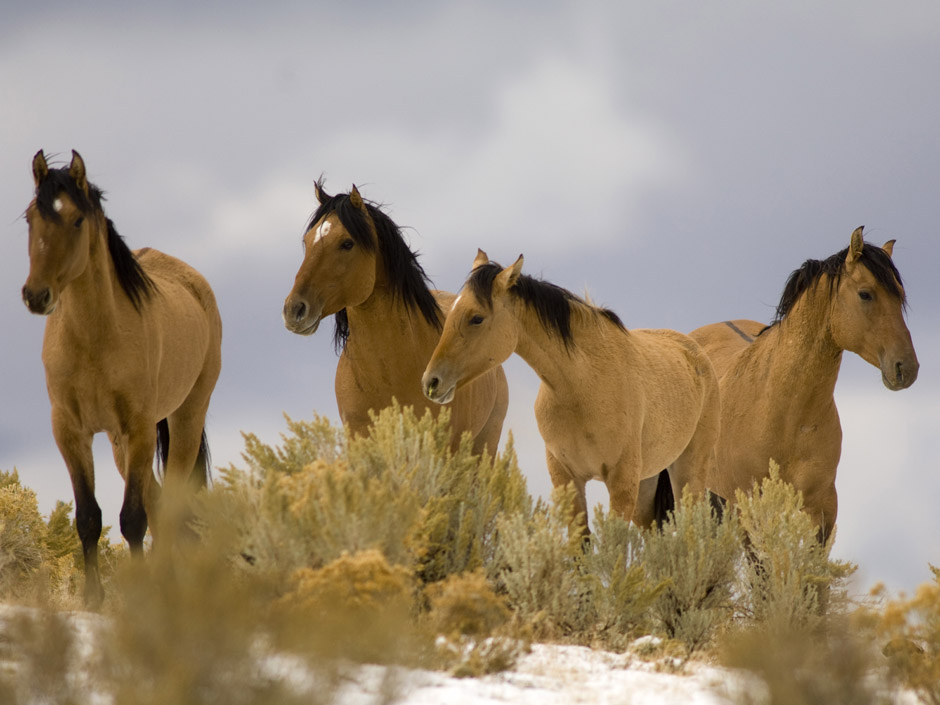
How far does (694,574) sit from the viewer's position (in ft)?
21.3

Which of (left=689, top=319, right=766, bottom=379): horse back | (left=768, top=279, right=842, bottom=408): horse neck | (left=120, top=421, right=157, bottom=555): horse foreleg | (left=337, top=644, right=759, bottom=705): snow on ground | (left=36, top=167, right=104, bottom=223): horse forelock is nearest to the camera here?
(left=337, top=644, right=759, bottom=705): snow on ground

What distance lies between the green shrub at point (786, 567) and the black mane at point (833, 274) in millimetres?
1882

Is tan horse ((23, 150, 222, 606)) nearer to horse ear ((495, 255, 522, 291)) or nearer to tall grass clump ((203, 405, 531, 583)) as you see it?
tall grass clump ((203, 405, 531, 583))

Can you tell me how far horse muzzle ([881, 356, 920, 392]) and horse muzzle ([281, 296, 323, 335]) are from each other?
4.43 metres

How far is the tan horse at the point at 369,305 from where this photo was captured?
7.23 m

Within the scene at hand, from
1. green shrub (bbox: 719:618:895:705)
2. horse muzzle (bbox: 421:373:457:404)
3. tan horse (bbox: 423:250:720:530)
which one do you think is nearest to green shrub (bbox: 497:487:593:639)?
horse muzzle (bbox: 421:373:457:404)

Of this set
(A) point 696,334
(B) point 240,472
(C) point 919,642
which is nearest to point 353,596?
(B) point 240,472

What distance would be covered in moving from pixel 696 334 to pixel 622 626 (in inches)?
241

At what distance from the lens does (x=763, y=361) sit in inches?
362

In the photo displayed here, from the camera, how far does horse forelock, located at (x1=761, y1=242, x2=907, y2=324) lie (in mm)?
8039

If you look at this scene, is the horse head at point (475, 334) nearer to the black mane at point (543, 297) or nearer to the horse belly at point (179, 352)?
the black mane at point (543, 297)

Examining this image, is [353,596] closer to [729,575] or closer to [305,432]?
[305,432]

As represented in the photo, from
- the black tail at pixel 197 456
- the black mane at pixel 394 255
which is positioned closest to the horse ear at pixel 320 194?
the black mane at pixel 394 255

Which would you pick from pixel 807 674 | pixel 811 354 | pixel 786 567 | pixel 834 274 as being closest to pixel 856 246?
pixel 834 274
